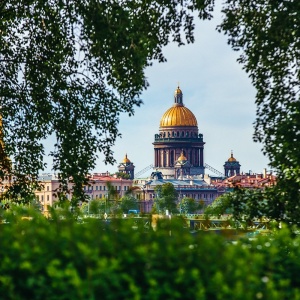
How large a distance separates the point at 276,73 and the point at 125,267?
11.0 metres

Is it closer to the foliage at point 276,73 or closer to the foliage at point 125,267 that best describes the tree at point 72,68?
the foliage at point 276,73

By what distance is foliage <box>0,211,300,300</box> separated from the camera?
19.6 feet

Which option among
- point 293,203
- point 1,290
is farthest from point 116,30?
point 1,290

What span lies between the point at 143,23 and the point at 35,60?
3970 millimetres

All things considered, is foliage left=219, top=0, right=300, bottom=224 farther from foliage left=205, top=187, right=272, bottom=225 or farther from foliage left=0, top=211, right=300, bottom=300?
foliage left=0, top=211, right=300, bottom=300

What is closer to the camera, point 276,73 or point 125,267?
point 125,267

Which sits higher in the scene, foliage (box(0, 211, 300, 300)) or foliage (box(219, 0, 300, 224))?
foliage (box(219, 0, 300, 224))

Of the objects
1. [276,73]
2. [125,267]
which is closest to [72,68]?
[276,73]

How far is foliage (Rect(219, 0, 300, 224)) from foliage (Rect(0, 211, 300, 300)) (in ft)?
29.8

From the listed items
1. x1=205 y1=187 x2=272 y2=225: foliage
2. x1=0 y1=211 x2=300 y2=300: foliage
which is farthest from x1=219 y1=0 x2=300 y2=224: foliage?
x1=0 y1=211 x2=300 y2=300: foliage

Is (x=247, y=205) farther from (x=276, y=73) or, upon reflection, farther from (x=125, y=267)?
(x=125, y=267)

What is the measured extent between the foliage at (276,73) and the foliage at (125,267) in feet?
29.8

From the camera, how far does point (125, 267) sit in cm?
632

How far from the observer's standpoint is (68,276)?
602cm
